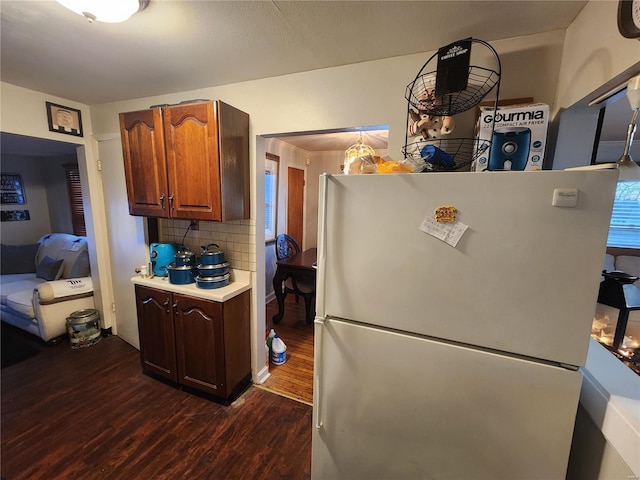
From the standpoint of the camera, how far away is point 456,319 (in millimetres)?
820

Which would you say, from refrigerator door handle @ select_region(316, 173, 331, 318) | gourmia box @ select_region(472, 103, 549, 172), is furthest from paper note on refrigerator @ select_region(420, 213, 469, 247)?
gourmia box @ select_region(472, 103, 549, 172)

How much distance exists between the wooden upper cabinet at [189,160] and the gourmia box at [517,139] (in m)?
1.44

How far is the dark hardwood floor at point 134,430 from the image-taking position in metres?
1.48

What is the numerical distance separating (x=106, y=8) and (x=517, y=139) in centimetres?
171

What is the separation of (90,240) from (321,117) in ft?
8.83

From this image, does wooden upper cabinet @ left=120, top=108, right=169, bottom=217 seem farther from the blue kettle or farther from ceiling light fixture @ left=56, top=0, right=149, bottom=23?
ceiling light fixture @ left=56, top=0, right=149, bottom=23

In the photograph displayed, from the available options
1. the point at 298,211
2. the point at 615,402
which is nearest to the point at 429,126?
the point at 615,402

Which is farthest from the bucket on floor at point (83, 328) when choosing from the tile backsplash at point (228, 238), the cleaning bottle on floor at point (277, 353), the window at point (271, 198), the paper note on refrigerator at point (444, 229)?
the paper note on refrigerator at point (444, 229)

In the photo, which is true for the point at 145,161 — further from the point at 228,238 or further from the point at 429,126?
the point at 429,126

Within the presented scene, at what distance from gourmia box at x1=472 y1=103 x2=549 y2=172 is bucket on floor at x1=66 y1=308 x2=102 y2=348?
11.8ft

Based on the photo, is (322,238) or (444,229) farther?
(322,238)

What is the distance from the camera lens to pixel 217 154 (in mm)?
1644

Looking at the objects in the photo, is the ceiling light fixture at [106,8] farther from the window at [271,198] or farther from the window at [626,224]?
the window at [626,224]

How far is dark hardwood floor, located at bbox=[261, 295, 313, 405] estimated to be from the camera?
2.11m
